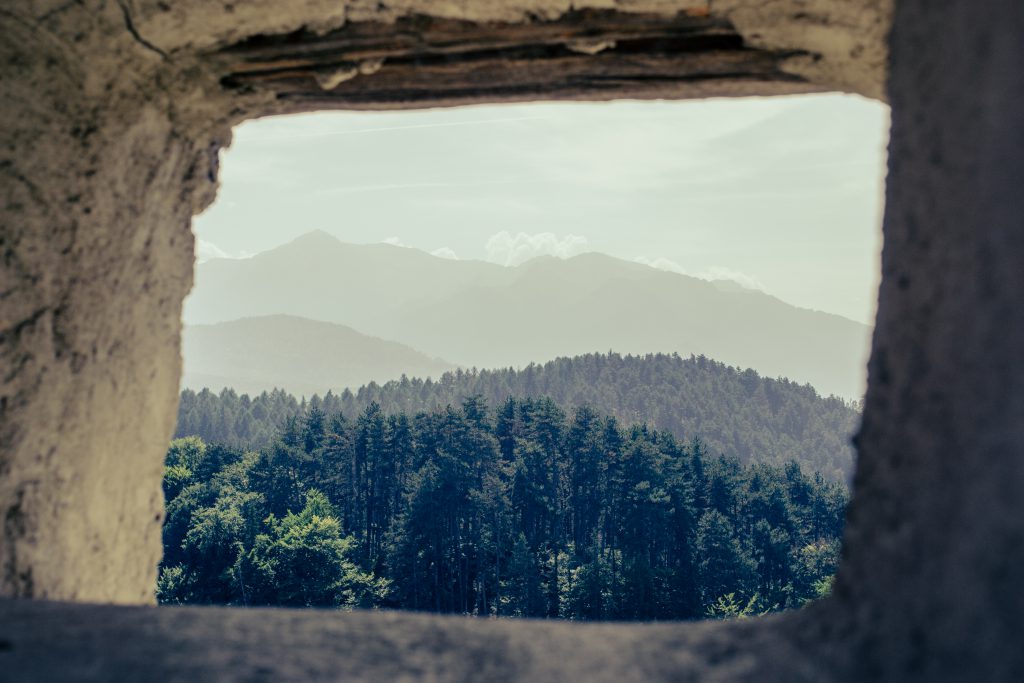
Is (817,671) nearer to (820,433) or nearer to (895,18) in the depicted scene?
(895,18)

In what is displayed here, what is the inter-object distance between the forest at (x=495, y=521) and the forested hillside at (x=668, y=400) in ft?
66.7

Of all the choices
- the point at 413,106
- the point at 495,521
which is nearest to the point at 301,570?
the point at 495,521

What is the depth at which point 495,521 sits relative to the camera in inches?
1801

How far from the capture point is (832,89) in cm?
232

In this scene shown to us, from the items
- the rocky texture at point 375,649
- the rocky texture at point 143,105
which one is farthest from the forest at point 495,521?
the rocky texture at point 375,649

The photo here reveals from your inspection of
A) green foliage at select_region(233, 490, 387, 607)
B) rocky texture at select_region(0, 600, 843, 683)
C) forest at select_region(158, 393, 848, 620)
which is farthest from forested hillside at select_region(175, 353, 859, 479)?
rocky texture at select_region(0, 600, 843, 683)

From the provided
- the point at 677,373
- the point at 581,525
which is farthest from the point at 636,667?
the point at 677,373

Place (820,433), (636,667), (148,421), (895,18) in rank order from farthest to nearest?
(820,433) → (148,421) → (895,18) → (636,667)

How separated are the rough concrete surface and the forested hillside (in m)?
68.0

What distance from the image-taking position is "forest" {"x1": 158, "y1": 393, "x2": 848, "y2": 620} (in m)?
41.3

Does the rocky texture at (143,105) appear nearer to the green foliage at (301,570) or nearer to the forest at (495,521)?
the green foliage at (301,570)

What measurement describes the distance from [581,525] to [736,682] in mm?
48477

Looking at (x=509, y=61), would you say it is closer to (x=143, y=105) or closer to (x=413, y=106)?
(x=413, y=106)

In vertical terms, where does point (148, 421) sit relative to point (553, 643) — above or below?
above
